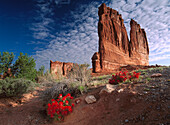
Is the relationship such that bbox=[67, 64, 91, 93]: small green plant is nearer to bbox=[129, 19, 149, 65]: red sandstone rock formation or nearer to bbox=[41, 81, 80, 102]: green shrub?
bbox=[41, 81, 80, 102]: green shrub

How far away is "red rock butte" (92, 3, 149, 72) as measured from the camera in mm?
23438

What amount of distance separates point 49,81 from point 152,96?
5.04 m

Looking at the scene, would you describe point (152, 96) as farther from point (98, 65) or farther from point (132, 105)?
point (98, 65)

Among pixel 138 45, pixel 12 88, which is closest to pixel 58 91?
pixel 12 88

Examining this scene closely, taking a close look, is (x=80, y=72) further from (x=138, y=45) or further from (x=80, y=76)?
(x=138, y=45)

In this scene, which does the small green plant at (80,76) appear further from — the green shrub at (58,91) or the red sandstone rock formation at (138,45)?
the red sandstone rock formation at (138,45)

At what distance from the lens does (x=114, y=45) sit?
27.5 metres

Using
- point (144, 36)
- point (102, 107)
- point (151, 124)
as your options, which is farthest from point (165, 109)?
point (144, 36)

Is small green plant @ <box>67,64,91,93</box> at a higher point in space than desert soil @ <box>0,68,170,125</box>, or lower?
higher

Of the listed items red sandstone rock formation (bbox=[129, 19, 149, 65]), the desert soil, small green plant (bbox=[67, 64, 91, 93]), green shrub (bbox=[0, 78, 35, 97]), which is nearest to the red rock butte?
→ red sandstone rock formation (bbox=[129, 19, 149, 65])

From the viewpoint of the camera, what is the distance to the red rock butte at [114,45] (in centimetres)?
2344

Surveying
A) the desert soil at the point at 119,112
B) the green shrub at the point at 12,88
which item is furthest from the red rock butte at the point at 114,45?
the desert soil at the point at 119,112

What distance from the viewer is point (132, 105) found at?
10.3ft

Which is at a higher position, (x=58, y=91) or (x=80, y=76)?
(x=80, y=76)
